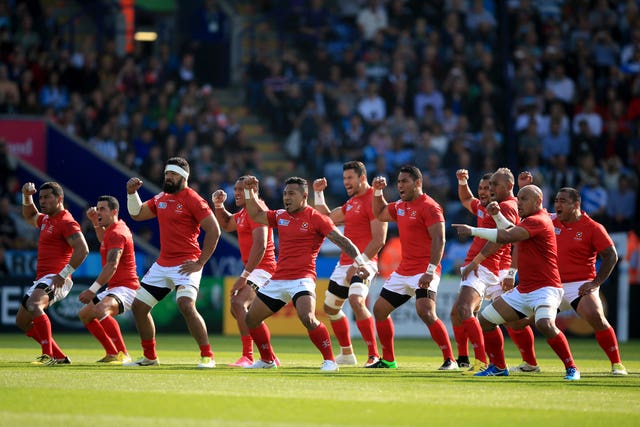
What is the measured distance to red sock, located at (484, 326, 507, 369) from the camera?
50.3ft

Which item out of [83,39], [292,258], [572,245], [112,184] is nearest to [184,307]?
[292,258]

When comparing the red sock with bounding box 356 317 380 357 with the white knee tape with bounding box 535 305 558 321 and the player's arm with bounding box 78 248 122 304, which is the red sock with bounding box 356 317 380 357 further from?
the player's arm with bounding box 78 248 122 304

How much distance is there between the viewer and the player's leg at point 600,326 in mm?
16297

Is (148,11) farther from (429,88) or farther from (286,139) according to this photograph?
(429,88)

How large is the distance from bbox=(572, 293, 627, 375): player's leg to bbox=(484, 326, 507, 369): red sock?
1.53 meters

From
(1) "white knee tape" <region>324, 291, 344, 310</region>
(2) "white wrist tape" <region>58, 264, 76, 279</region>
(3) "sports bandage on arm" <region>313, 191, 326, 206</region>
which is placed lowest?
(1) "white knee tape" <region>324, 291, 344, 310</region>

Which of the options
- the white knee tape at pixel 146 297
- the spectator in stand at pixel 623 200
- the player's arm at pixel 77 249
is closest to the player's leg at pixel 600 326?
the white knee tape at pixel 146 297

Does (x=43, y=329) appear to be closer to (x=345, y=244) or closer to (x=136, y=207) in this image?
(x=136, y=207)

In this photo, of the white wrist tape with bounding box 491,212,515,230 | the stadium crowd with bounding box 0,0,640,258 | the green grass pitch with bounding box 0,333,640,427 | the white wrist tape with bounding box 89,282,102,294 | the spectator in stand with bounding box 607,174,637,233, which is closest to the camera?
the green grass pitch with bounding box 0,333,640,427

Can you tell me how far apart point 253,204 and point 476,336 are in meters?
3.39

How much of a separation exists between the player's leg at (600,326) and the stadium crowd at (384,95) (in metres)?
11.8

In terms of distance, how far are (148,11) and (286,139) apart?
689 cm

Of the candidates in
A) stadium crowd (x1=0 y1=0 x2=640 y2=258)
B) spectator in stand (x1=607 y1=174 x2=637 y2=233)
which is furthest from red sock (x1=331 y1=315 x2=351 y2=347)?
spectator in stand (x1=607 y1=174 x2=637 y2=233)

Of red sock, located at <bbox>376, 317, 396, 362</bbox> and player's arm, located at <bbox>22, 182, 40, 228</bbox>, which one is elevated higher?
player's arm, located at <bbox>22, 182, 40, 228</bbox>
